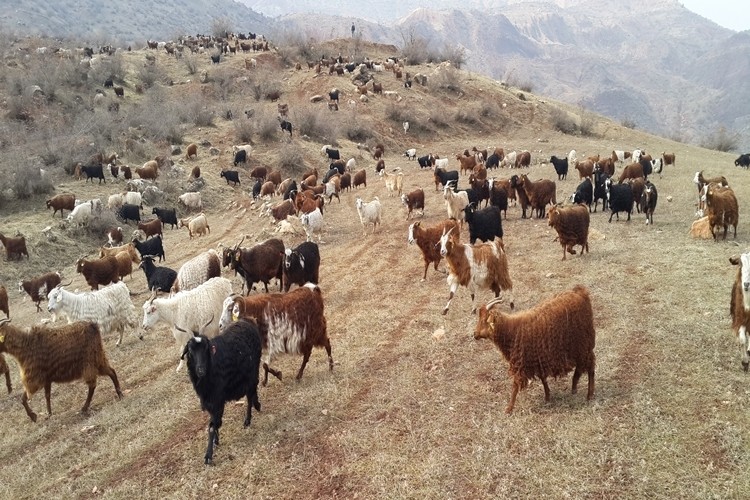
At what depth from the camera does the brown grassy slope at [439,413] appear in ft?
18.7

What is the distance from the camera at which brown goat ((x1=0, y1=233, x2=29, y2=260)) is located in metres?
17.3

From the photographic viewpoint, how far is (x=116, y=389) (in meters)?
8.70

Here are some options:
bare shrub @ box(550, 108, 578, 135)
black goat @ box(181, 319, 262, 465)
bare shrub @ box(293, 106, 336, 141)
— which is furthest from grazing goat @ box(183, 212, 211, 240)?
bare shrub @ box(550, 108, 578, 135)

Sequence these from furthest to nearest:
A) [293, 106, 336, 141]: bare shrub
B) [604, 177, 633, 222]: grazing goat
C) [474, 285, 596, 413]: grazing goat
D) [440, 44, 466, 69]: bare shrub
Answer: [440, 44, 466, 69]: bare shrub < [293, 106, 336, 141]: bare shrub < [604, 177, 633, 222]: grazing goat < [474, 285, 596, 413]: grazing goat

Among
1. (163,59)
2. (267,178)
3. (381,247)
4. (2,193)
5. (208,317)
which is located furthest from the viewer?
(163,59)

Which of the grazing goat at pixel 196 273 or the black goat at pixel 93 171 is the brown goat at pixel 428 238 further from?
the black goat at pixel 93 171

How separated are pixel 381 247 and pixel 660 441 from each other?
444 inches

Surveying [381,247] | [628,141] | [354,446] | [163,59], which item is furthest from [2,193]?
[628,141]

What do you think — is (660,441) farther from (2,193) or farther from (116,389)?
(2,193)

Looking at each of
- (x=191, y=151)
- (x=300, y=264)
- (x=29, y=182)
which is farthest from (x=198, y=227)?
(x=191, y=151)

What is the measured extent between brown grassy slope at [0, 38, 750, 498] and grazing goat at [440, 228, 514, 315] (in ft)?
2.45

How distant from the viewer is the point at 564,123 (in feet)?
149

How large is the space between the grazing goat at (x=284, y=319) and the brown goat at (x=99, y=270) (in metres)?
8.16

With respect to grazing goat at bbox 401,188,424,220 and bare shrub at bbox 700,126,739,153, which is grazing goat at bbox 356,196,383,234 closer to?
grazing goat at bbox 401,188,424,220
